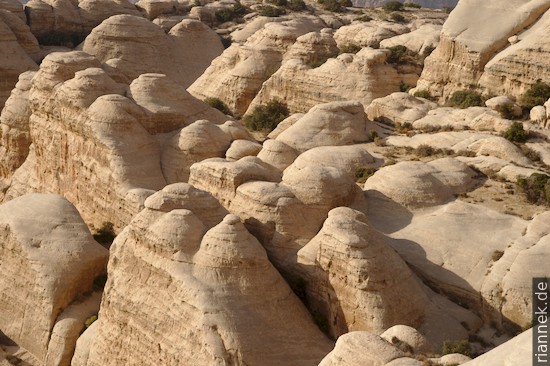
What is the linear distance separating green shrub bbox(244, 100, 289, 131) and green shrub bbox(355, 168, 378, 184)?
1340 centimetres

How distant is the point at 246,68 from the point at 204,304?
30234 mm

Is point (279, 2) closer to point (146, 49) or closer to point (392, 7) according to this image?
point (392, 7)

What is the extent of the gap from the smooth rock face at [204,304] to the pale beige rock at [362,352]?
177 inches

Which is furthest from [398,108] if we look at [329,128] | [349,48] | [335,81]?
[349,48]

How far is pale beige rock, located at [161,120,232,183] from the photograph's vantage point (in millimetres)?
34062

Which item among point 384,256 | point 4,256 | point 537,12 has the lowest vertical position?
point 4,256

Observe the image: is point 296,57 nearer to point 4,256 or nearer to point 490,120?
point 490,120

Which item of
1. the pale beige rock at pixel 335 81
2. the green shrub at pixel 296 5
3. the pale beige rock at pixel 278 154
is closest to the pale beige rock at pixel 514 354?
the pale beige rock at pixel 278 154

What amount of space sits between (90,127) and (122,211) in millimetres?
4084

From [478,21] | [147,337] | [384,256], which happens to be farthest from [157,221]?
[478,21]

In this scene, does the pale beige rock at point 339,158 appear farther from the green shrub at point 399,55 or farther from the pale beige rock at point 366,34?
the pale beige rock at point 366,34

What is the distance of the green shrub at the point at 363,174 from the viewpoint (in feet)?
107

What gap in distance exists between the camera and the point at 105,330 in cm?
2567

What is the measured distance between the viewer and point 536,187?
103 ft
